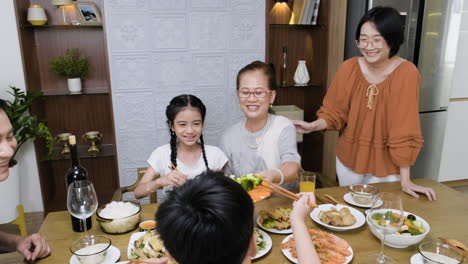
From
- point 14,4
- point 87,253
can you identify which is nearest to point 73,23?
point 14,4

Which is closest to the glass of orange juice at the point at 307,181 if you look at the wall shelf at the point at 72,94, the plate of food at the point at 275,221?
the plate of food at the point at 275,221

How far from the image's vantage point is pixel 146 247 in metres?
1.19

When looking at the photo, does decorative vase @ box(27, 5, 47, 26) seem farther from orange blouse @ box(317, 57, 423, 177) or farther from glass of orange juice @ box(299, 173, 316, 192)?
glass of orange juice @ box(299, 173, 316, 192)

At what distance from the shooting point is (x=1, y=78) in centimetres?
290

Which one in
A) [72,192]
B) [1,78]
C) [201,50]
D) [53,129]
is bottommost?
[53,129]

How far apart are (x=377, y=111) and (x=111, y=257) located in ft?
4.97

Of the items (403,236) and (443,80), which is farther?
(443,80)

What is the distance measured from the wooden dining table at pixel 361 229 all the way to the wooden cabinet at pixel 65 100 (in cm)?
176

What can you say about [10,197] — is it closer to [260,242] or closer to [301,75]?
[260,242]

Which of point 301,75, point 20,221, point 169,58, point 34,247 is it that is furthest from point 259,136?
point 20,221

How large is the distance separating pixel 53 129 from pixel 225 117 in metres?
1.63

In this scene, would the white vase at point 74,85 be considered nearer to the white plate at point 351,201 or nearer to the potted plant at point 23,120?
the potted plant at point 23,120

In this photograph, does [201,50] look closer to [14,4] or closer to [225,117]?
[225,117]

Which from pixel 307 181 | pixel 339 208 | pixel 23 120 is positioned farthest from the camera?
pixel 23 120
